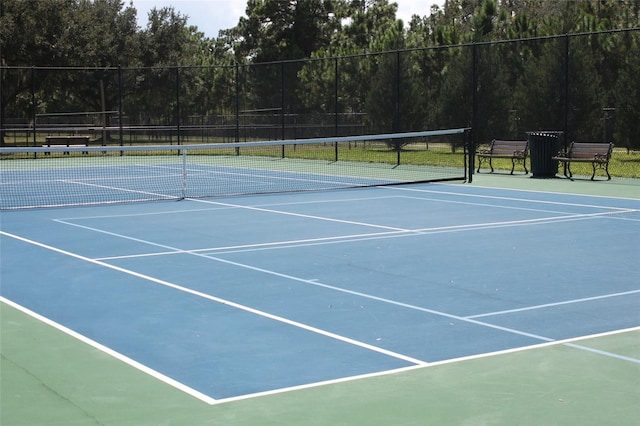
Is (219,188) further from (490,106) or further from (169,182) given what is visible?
(490,106)

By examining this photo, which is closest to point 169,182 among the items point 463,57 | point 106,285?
point 106,285

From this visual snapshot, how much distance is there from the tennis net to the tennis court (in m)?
3.93

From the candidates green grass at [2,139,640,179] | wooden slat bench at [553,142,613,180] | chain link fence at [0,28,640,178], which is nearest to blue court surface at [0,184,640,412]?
wooden slat bench at [553,142,613,180]

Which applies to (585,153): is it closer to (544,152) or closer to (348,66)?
(544,152)

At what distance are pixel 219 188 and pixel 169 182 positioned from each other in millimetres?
2220

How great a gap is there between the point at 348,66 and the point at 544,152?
84.2ft

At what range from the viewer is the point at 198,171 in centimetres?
2589

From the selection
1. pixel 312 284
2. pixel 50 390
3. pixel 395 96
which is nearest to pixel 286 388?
pixel 50 390

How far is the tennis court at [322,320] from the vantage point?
224 inches

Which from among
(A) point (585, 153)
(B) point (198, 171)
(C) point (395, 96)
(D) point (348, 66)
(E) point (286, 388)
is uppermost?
(D) point (348, 66)

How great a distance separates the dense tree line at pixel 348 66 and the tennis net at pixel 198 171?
1.90 meters

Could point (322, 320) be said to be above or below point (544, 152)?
below

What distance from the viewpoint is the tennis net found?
62.2 feet

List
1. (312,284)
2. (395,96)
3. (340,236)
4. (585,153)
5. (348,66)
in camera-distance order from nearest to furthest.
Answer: (312,284) < (340,236) < (585,153) < (395,96) < (348,66)
